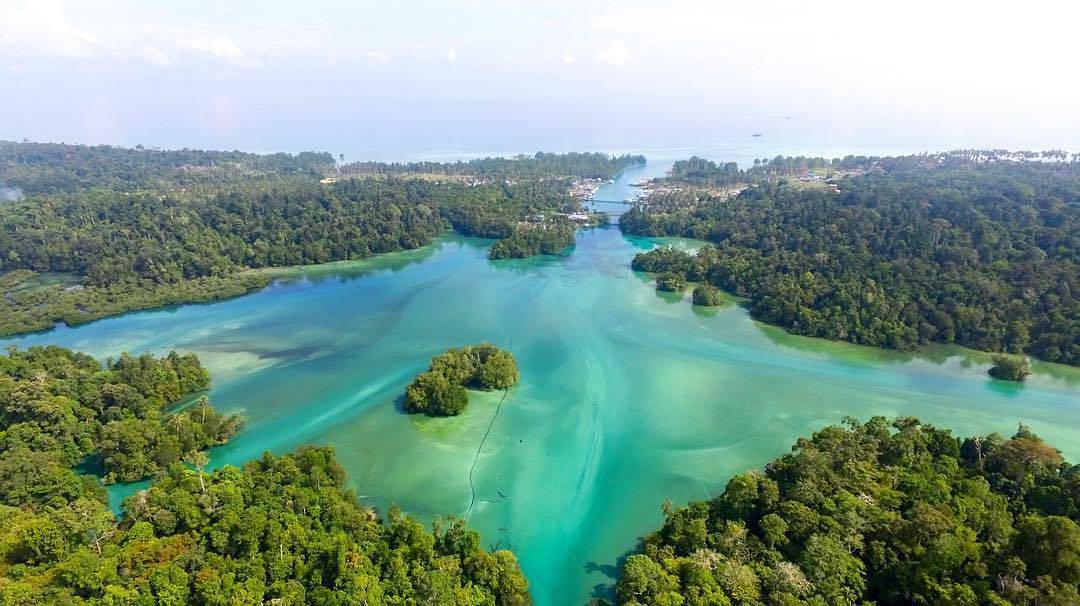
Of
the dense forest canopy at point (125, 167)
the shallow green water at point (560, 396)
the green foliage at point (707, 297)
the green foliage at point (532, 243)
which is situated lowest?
the shallow green water at point (560, 396)

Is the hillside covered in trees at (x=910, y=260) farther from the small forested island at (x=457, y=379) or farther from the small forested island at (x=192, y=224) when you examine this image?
the small forested island at (x=192, y=224)

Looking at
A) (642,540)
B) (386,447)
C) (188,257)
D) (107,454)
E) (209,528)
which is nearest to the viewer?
(209,528)

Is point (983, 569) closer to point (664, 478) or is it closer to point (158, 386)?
point (664, 478)

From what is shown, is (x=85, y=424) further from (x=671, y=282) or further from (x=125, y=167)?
(x=125, y=167)

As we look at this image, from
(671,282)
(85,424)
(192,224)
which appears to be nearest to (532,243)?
(671,282)

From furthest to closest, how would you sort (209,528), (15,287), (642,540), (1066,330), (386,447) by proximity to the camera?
1. (15,287)
2. (1066,330)
3. (386,447)
4. (642,540)
5. (209,528)

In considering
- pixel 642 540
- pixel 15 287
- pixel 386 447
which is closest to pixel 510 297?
pixel 386 447

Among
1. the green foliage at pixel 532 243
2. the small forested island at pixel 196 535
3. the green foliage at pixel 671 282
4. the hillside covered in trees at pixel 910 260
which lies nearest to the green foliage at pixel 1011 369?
the hillside covered in trees at pixel 910 260
